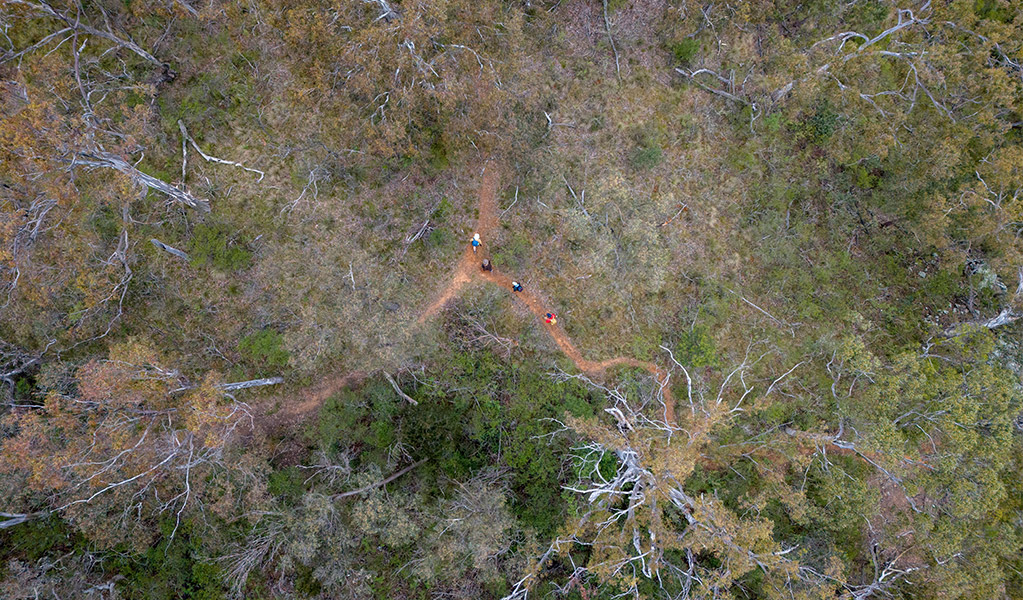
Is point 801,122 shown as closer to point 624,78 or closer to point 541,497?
point 624,78

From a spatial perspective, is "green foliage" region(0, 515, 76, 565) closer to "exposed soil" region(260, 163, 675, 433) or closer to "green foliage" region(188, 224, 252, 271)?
"green foliage" region(188, 224, 252, 271)

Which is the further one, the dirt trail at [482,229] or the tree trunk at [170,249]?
the dirt trail at [482,229]

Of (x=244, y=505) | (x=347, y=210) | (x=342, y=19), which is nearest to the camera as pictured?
(x=342, y=19)

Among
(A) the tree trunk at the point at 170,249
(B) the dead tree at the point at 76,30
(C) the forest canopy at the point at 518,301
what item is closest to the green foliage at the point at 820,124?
(C) the forest canopy at the point at 518,301

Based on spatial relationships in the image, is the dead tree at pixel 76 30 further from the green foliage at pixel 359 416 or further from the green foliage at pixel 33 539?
the green foliage at pixel 33 539

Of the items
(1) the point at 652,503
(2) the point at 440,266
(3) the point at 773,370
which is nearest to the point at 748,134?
(3) the point at 773,370

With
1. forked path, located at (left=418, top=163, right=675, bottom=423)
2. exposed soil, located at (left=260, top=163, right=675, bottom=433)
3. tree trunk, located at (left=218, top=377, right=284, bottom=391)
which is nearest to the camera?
tree trunk, located at (left=218, top=377, right=284, bottom=391)

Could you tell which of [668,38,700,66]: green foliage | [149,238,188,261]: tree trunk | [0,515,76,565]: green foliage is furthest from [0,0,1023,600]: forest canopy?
[668,38,700,66]: green foliage
